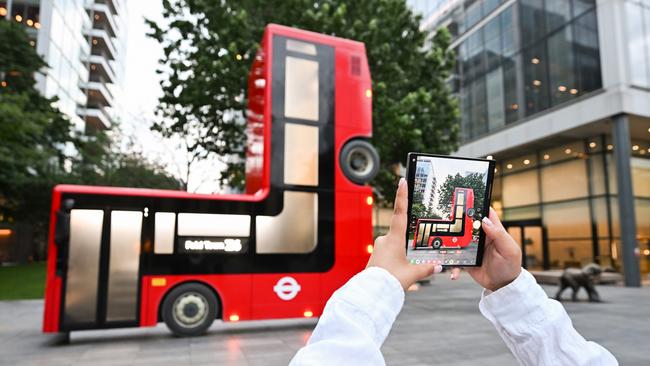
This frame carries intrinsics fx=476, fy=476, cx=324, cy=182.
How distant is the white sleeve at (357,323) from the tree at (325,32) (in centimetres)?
1265

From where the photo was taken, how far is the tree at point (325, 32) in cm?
1368

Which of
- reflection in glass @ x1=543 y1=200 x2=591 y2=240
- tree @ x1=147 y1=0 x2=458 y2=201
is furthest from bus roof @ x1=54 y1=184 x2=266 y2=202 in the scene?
reflection in glass @ x1=543 y1=200 x2=591 y2=240

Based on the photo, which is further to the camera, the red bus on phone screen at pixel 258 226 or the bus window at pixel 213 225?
the bus window at pixel 213 225

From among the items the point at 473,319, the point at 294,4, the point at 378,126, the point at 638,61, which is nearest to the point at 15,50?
the point at 294,4

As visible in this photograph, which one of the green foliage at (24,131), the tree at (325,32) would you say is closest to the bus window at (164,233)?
the tree at (325,32)

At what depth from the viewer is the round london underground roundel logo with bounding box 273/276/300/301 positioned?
29.4 ft

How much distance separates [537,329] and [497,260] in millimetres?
248

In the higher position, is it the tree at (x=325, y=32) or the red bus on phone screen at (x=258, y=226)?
the tree at (x=325, y=32)

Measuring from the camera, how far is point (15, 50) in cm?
2177

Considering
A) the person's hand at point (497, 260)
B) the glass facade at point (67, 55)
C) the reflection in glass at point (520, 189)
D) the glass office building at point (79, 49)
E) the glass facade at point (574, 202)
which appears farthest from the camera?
the glass facade at point (67, 55)

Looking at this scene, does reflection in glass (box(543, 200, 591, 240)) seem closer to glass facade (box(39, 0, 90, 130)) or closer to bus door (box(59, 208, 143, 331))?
bus door (box(59, 208, 143, 331))

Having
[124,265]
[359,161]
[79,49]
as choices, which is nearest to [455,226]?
[124,265]

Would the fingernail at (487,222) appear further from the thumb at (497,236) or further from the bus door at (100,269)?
the bus door at (100,269)

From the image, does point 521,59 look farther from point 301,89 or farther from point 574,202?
point 301,89
